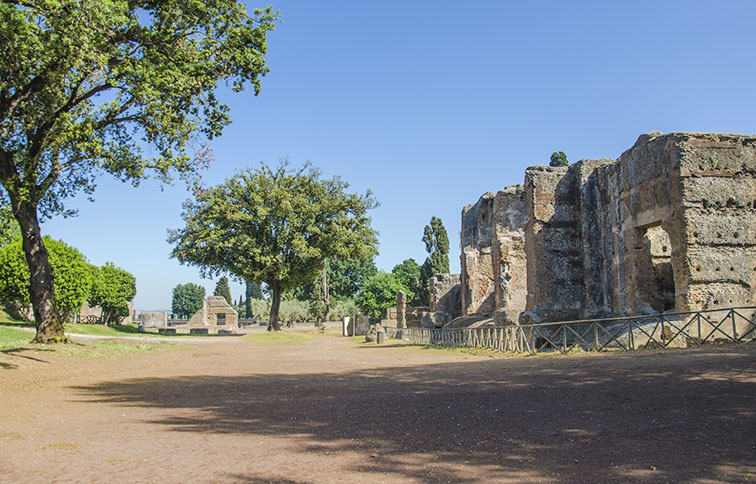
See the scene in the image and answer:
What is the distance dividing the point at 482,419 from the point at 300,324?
5953 centimetres

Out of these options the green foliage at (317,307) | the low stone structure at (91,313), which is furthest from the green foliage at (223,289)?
the low stone structure at (91,313)

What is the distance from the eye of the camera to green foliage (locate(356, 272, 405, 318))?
65375 mm

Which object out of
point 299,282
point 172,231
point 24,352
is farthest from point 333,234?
point 24,352

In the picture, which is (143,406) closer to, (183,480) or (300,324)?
(183,480)

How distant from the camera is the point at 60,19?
12203 millimetres

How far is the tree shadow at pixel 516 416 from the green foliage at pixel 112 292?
122 feet

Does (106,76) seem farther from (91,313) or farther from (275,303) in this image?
(91,313)

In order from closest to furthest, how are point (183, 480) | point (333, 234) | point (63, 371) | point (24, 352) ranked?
point (183, 480) < point (63, 371) < point (24, 352) < point (333, 234)

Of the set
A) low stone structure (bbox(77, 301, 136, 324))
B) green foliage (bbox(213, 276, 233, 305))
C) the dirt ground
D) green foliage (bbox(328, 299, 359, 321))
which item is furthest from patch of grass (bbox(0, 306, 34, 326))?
green foliage (bbox(213, 276, 233, 305))

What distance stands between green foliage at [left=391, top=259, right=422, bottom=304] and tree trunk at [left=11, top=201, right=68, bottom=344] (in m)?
48.1

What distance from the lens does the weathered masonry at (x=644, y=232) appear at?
572 inches

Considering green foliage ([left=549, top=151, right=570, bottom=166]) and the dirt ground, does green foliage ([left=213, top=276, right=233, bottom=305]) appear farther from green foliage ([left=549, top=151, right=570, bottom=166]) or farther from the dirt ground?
the dirt ground

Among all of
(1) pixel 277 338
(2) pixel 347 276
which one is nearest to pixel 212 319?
(1) pixel 277 338

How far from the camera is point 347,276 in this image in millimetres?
85562
